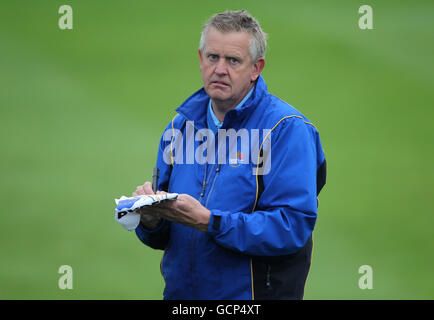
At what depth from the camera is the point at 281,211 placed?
3475 millimetres

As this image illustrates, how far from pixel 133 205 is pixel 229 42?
1.02 metres

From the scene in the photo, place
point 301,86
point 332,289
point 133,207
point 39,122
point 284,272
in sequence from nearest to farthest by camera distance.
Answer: point 133,207
point 284,272
point 332,289
point 39,122
point 301,86

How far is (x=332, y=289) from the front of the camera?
695cm

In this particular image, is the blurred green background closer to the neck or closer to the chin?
the neck

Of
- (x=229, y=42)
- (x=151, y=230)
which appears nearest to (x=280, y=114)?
(x=229, y=42)

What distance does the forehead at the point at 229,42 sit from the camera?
12.0ft

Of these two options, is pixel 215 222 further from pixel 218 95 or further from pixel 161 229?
pixel 218 95

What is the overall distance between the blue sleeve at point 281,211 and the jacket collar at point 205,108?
22 centimetres

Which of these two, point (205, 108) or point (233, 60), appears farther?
point (205, 108)

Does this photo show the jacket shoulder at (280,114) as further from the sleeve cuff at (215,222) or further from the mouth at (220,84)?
the sleeve cuff at (215,222)

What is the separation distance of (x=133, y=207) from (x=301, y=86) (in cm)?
866

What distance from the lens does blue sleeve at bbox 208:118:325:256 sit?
3.46 m
